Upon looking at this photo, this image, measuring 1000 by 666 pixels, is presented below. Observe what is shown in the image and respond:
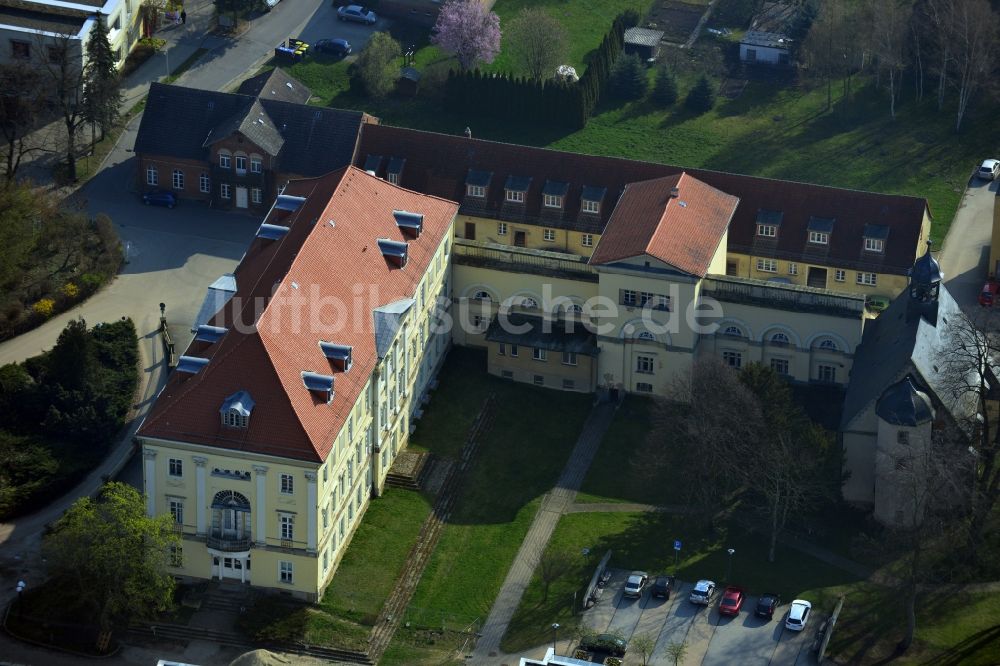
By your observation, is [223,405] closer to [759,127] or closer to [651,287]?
[651,287]

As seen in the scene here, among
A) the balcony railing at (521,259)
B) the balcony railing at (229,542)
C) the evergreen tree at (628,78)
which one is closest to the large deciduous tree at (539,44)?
the evergreen tree at (628,78)

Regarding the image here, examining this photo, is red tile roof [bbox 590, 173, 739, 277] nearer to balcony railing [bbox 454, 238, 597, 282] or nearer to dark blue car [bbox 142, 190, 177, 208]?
balcony railing [bbox 454, 238, 597, 282]

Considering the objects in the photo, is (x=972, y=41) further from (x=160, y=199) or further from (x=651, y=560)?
(x=160, y=199)

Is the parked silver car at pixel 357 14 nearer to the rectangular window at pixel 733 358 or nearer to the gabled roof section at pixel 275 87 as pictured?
the gabled roof section at pixel 275 87

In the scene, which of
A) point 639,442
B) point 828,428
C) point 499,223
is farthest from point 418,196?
point 828,428

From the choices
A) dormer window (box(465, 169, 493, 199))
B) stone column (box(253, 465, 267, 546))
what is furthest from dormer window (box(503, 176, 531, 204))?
stone column (box(253, 465, 267, 546))

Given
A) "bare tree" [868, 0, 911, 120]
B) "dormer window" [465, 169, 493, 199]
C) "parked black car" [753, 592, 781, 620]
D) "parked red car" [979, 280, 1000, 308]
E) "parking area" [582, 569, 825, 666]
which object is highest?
"bare tree" [868, 0, 911, 120]
